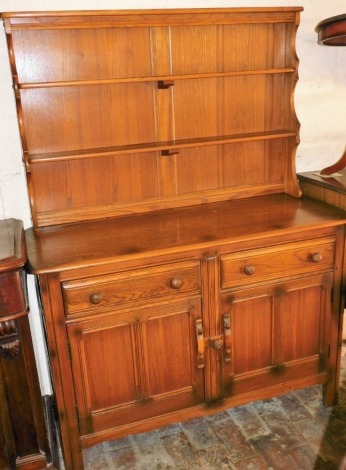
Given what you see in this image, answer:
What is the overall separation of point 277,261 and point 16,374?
1.15 metres

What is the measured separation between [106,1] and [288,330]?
1660 millimetres

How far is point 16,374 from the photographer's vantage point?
1.89m

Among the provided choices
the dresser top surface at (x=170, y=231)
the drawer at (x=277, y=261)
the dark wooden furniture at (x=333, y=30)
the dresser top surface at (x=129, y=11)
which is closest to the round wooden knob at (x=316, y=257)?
the drawer at (x=277, y=261)

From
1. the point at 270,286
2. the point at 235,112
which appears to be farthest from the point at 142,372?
the point at 235,112

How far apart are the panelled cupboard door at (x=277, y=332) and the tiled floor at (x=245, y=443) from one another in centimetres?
21

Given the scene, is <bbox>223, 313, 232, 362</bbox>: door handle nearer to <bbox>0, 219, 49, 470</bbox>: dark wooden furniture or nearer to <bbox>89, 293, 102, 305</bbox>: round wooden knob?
<bbox>89, 293, 102, 305</bbox>: round wooden knob

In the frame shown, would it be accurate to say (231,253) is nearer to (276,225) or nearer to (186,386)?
(276,225)

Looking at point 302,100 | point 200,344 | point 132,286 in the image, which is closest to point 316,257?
point 200,344

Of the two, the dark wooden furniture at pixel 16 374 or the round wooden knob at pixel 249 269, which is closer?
the dark wooden furniture at pixel 16 374

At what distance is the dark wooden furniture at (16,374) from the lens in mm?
1696

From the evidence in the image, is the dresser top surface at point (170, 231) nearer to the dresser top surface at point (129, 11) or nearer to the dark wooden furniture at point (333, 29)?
the dark wooden furniture at point (333, 29)

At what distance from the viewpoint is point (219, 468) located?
203cm

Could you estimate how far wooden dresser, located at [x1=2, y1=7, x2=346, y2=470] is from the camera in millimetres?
1889

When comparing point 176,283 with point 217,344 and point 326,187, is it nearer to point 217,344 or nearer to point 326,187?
point 217,344
